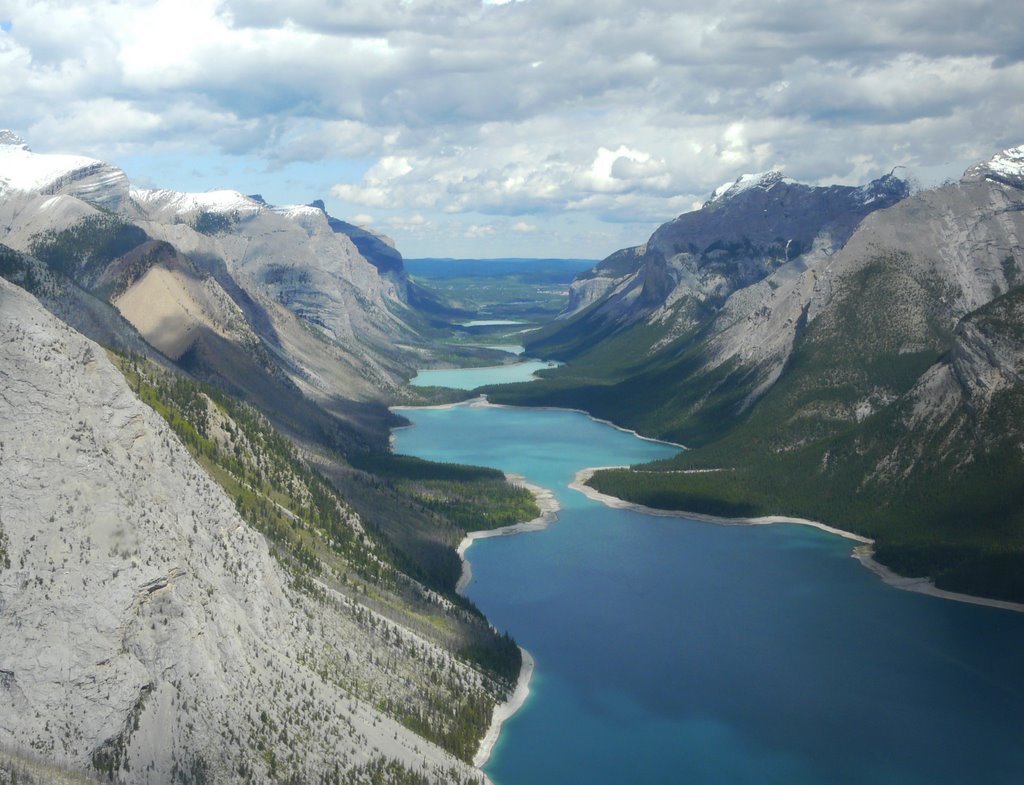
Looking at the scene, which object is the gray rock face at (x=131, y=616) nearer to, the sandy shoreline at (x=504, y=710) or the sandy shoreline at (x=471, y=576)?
the sandy shoreline at (x=504, y=710)

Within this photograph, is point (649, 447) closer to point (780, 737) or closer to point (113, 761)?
point (780, 737)

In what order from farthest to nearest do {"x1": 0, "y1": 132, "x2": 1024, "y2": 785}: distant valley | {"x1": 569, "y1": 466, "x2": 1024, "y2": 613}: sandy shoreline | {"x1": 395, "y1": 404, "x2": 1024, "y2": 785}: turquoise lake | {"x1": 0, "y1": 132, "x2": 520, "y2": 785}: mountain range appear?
{"x1": 569, "y1": 466, "x2": 1024, "y2": 613}: sandy shoreline → {"x1": 395, "y1": 404, "x2": 1024, "y2": 785}: turquoise lake → {"x1": 0, "y1": 132, "x2": 1024, "y2": 785}: distant valley → {"x1": 0, "y1": 132, "x2": 520, "y2": 785}: mountain range

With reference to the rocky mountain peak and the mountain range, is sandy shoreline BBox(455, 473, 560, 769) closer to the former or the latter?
the mountain range

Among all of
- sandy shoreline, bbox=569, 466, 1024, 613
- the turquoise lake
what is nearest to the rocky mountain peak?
sandy shoreline, bbox=569, 466, 1024, 613

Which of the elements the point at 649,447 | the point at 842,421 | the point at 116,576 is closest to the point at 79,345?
the point at 116,576

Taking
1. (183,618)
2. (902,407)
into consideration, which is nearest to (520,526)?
(902,407)

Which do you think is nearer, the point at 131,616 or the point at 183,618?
the point at 131,616

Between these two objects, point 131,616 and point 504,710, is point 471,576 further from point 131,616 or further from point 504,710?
point 131,616
